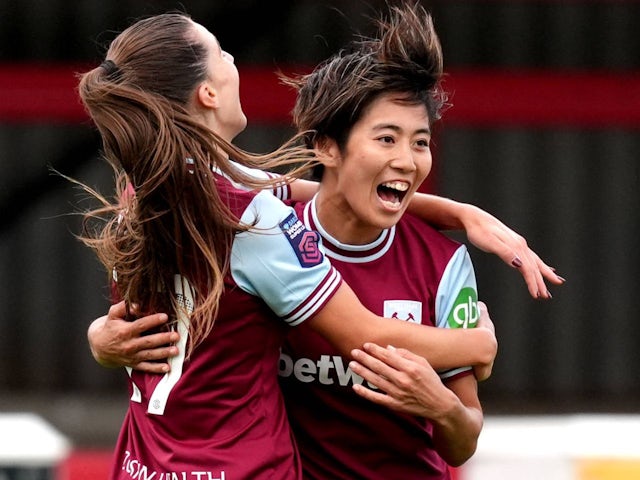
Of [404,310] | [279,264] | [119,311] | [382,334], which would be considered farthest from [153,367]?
[404,310]

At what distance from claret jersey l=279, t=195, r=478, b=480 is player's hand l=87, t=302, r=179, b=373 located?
12.5 inches

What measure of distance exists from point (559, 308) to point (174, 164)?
682cm

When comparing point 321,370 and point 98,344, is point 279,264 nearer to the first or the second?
point 321,370

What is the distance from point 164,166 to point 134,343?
1.21 feet

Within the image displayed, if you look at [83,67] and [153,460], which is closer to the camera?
[153,460]

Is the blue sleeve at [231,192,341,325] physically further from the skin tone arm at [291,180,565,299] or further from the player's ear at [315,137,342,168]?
the skin tone arm at [291,180,565,299]

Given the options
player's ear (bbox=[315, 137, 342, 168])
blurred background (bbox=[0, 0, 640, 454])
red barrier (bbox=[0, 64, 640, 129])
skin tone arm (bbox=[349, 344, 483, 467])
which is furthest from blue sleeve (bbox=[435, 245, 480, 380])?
blurred background (bbox=[0, 0, 640, 454])

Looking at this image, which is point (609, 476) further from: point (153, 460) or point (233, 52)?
point (233, 52)

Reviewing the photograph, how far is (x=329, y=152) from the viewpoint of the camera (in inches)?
110

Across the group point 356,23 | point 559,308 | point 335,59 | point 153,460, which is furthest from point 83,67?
point 153,460

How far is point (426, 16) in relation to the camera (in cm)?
288

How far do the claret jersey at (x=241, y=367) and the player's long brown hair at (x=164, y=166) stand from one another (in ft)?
0.13

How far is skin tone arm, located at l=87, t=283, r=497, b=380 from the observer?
2.50 meters

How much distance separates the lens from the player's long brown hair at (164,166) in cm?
243
